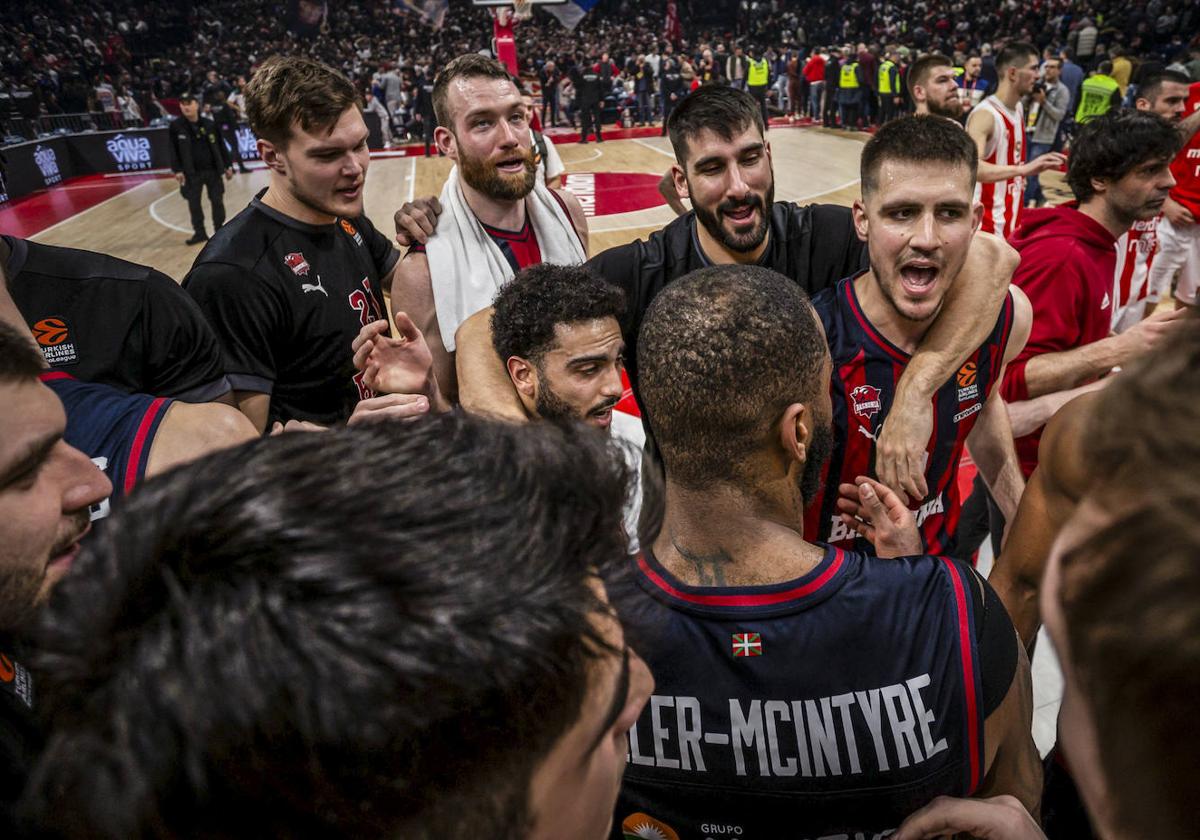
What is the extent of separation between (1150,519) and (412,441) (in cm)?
59

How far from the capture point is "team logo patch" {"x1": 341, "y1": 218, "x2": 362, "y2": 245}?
3.11 meters

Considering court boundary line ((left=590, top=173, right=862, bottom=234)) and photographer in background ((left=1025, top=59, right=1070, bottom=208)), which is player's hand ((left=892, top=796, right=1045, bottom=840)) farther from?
photographer in background ((left=1025, top=59, right=1070, bottom=208))

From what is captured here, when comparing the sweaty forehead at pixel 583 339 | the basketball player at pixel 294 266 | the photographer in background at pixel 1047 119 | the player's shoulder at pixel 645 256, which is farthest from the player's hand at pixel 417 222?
the photographer in background at pixel 1047 119

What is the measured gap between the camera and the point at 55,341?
76.2 inches

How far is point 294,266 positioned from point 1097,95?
38.1ft

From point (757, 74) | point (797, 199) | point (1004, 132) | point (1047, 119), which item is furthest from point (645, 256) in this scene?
point (757, 74)

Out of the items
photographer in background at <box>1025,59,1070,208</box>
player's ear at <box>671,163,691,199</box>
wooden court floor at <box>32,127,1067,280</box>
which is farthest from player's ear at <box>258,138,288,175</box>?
photographer in background at <box>1025,59,1070,208</box>

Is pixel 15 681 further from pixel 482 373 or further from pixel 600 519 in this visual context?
pixel 482 373

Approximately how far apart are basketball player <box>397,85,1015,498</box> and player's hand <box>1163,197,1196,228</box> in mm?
3805

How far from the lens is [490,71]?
3105 mm

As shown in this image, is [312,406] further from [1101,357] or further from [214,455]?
[1101,357]

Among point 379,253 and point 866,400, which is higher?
point 379,253

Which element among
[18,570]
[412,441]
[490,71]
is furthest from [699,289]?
[490,71]

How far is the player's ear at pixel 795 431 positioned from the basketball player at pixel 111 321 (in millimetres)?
1651
